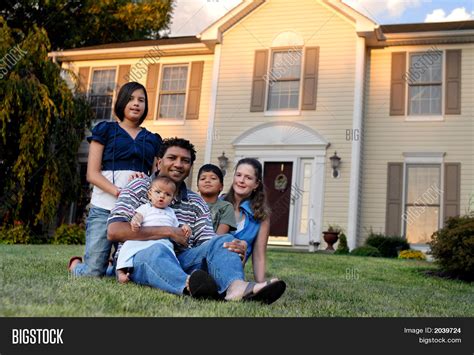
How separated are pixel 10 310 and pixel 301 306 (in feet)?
5.35

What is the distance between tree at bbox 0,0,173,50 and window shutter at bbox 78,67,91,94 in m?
4.94

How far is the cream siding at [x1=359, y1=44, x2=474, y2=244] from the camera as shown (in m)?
10.9

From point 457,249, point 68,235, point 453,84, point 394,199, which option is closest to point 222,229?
point 457,249

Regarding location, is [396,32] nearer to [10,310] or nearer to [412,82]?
[412,82]

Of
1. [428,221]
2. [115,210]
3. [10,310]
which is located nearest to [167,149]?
[115,210]

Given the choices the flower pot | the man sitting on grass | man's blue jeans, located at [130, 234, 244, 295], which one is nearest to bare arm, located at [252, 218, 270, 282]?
the man sitting on grass

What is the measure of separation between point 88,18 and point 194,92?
329 inches

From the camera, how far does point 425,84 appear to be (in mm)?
11461

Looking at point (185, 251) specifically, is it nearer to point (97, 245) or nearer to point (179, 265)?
point (179, 265)

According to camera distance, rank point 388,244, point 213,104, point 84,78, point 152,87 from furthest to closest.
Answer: point 84,78 → point 152,87 → point 213,104 → point 388,244

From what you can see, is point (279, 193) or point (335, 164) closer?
point (335, 164)

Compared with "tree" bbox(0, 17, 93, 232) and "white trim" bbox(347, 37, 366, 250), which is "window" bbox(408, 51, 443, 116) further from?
"tree" bbox(0, 17, 93, 232)

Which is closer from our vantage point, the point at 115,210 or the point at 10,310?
the point at 10,310

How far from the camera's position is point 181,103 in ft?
42.7
